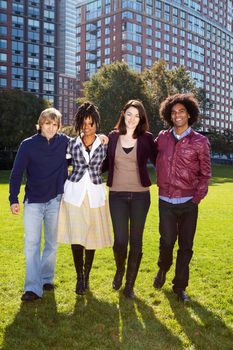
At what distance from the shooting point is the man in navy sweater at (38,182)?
584cm

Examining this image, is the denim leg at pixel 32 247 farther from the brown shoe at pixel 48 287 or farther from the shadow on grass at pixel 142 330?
the shadow on grass at pixel 142 330

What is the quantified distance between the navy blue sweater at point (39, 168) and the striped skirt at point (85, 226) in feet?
1.06

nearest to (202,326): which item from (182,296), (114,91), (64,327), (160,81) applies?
(182,296)

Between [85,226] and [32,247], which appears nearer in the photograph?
[32,247]

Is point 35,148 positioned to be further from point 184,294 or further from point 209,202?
point 209,202

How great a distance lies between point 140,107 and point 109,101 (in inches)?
1856

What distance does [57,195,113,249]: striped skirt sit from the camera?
19.5 ft

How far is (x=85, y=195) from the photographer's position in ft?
19.5

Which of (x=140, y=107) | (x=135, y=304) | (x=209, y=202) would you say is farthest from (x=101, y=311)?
(x=209, y=202)

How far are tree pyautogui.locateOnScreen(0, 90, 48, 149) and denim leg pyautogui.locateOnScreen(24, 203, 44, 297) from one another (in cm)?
4703

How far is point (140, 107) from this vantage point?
6062 mm

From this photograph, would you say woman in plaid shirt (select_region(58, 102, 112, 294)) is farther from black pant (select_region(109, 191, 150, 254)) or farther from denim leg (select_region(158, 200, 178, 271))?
denim leg (select_region(158, 200, 178, 271))

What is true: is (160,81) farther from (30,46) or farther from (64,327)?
Answer: (64,327)

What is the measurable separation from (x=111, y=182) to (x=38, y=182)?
0.99 m
